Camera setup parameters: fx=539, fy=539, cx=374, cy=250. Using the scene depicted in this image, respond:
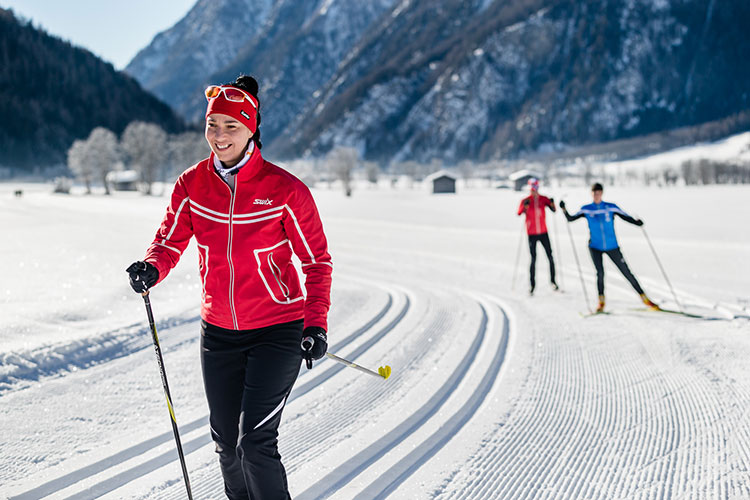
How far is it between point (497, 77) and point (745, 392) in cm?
16339

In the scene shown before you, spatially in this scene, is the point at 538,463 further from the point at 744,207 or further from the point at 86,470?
the point at 744,207

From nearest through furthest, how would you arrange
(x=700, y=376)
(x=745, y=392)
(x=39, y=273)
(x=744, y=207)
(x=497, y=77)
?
1. (x=745, y=392)
2. (x=700, y=376)
3. (x=39, y=273)
4. (x=744, y=207)
5. (x=497, y=77)

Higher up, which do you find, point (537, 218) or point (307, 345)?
point (307, 345)

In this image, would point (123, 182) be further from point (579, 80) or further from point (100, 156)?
point (579, 80)

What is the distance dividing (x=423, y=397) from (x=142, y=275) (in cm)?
264

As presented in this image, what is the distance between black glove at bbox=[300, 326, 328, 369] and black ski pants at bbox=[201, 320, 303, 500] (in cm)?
14

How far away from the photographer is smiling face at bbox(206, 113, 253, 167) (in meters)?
2.33

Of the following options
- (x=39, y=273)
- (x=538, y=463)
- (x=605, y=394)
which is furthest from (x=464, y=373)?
(x=39, y=273)

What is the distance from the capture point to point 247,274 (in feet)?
7.78

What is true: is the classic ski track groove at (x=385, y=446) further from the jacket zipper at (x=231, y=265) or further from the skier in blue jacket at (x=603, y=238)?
the skier in blue jacket at (x=603, y=238)

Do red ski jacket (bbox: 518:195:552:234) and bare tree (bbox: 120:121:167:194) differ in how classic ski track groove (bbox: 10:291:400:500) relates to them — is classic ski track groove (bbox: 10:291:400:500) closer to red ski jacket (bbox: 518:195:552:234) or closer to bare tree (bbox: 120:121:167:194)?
red ski jacket (bbox: 518:195:552:234)

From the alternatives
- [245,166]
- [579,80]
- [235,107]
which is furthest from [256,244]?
[579,80]

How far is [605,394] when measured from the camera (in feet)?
14.7

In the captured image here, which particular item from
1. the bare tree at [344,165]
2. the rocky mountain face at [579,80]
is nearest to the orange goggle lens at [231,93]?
the bare tree at [344,165]
